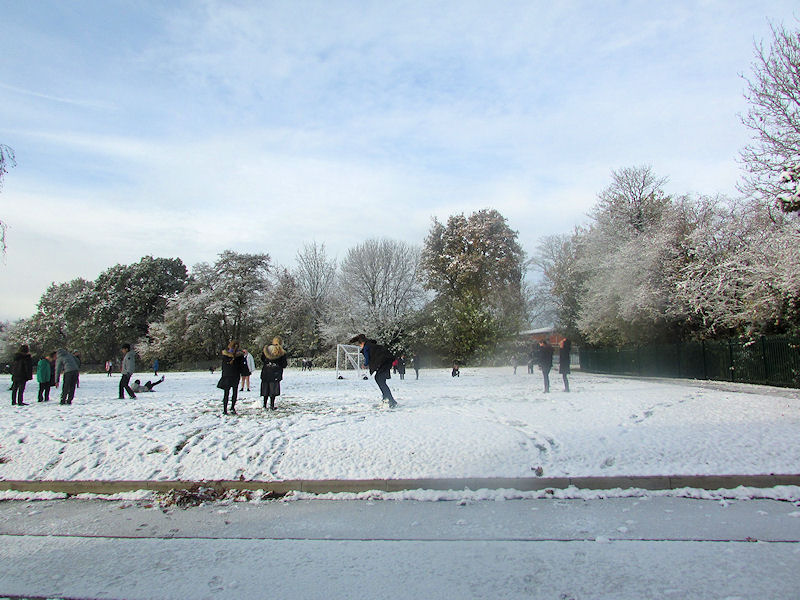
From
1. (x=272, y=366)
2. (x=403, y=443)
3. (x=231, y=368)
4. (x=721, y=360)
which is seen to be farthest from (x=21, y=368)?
(x=721, y=360)

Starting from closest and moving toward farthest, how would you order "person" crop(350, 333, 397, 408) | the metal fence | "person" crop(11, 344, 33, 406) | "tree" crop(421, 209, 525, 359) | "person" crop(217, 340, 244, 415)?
"person" crop(217, 340, 244, 415), "person" crop(350, 333, 397, 408), "person" crop(11, 344, 33, 406), the metal fence, "tree" crop(421, 209, 525, 359)

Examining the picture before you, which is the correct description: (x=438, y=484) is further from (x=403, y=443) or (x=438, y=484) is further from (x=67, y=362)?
(x=67, y=362)

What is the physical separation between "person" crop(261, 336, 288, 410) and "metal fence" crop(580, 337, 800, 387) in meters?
16.3

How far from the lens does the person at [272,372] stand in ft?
38.2

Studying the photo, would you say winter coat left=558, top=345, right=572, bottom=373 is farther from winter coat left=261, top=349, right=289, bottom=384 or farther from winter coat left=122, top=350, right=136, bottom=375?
winter coat left=122, top=350, right=136, bottom=375

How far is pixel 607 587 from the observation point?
11.5 feet

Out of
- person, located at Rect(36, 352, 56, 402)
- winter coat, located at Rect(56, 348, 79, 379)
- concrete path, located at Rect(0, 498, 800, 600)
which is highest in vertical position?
winter coat, located at Rect(56, 348, 79, 379)

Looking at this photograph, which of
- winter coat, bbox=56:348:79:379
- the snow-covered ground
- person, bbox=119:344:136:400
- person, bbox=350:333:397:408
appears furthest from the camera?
person, bbox=119:344:136:400

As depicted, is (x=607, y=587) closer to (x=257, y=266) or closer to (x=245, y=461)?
(x=245, y=461)

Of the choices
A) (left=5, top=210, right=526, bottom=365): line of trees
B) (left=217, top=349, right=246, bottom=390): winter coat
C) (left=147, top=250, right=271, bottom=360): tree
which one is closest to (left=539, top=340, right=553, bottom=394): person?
(left=217, top=349, right=246, bottom=390): winter coat

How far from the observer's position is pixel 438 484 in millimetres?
6332

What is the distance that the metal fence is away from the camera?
1792 centimetres

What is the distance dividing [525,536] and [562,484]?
1795mm

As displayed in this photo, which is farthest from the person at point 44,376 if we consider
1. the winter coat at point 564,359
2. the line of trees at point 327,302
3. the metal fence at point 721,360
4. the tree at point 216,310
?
the tree at point 216,310
